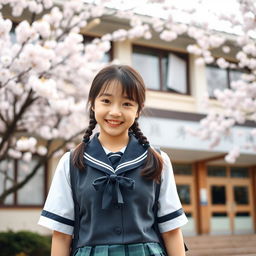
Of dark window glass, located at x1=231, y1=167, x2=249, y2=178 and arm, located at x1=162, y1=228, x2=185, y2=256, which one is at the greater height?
dark window glass, located at x1=231, y1=167, x2=249, y2=178

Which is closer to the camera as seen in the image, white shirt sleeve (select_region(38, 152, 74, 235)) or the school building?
white shirt sleeve (select_region(38, 152, 74, 235))

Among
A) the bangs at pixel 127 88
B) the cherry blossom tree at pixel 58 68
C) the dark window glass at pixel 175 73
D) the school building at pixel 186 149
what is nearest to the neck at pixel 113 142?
the bangs at pixel 127 88

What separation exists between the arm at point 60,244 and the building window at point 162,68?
41.5ft

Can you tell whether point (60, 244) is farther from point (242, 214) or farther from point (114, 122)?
point (242, 214)

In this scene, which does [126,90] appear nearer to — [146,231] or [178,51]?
[146,231]

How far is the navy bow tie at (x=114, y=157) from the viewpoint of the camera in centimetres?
220

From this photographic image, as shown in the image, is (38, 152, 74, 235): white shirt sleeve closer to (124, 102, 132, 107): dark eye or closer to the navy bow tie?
the navy bow tie

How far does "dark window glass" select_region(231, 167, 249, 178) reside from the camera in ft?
56.4

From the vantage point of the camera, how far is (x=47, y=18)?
925cm

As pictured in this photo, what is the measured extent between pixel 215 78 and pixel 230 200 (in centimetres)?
421

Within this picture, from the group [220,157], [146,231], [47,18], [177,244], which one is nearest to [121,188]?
[146,231]

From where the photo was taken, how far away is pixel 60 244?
85.8 inches

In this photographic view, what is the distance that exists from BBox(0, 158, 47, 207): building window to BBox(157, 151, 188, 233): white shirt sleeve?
34.8ft

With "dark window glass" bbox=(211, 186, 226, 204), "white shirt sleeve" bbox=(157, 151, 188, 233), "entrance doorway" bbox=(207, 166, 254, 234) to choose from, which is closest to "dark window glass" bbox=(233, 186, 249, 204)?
"entrance doorway" bbox=(207, 166, 254, 234)
